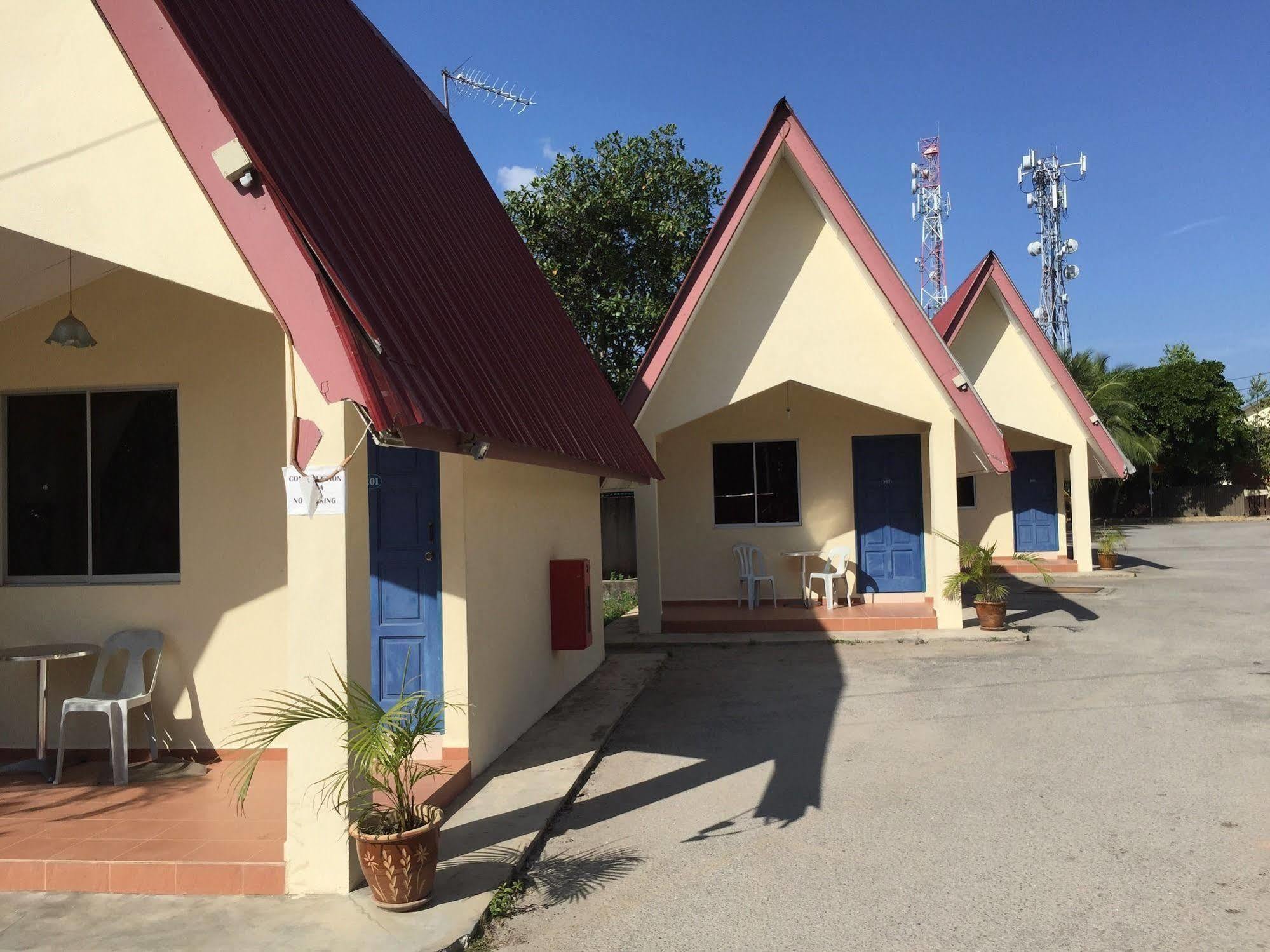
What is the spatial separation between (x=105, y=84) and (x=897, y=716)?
706 cm

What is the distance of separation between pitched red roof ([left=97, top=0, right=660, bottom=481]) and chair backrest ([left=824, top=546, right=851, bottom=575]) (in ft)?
18.5

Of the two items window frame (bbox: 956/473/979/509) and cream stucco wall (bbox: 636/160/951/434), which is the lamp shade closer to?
cream stucco wall (bbox: 636/160/951/434)

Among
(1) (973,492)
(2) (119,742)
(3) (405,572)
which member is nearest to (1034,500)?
(1) (973,492)

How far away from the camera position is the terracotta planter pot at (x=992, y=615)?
11.6 meters

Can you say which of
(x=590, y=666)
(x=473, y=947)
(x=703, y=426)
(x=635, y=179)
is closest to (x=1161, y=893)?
(x=473, y=947)

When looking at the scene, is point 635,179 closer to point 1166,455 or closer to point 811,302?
point 811,302

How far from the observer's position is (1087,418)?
59.9 ft

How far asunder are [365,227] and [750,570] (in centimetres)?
959

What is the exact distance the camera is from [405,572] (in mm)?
6695

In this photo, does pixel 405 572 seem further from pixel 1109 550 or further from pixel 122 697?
pixel 1109 550

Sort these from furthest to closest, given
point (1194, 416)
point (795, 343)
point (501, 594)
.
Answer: point (1194, 416)
point (795, 343)
point (501, 594)

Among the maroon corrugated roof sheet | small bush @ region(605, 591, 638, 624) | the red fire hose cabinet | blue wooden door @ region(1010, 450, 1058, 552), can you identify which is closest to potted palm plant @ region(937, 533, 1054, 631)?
small bush @ region(605, 591, 638, 624)

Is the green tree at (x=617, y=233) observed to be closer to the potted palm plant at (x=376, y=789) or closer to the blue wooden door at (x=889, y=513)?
the blue wooden door at (x=889, y=513)

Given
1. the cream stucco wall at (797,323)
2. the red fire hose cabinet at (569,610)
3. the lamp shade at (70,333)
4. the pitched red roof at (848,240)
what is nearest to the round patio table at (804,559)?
the cream stucco wall at (797,323)
